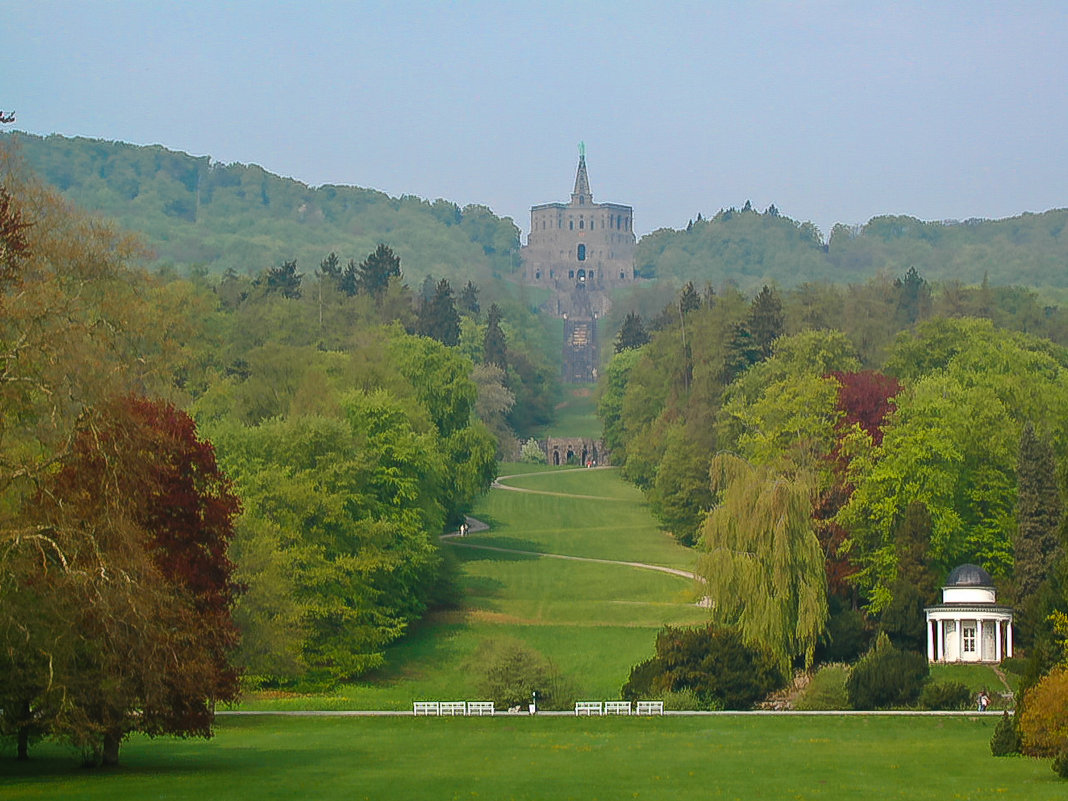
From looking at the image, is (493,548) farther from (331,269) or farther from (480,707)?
(331,269)

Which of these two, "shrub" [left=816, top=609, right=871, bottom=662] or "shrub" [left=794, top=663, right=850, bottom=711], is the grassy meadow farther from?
"shrub" [left=794, top=663, right=850, bottom=711]

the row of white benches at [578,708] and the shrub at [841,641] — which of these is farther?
the shrub at [841,641]

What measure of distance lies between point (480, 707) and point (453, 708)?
756 mm

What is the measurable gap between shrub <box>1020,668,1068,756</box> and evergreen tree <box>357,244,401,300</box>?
94.7 meters

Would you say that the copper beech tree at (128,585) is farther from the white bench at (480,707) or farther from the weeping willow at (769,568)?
the weeping willow at (769,568)

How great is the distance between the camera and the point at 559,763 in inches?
1331

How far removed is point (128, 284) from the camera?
60375mm

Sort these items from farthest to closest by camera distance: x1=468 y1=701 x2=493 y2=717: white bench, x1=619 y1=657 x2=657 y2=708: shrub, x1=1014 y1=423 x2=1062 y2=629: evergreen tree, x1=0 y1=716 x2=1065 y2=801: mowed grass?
1. x1=1014 y1=423 x2=1062 y2=629: evergreen tree
2. x1=619 y1=657 x2=657 y2=708: shrub
3. x1=468 y1=701 x2=493 y2=717: white bench
4. x1=0 y1=716 x2=1065 y2=801: mowed grass

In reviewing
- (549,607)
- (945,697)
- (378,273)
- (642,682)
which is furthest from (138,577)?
(378,273)

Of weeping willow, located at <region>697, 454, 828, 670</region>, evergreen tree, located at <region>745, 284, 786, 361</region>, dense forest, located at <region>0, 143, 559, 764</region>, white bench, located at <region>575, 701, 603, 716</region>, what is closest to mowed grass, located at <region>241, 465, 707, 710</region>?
dense forest, located at <region>0, 143, 559, 764</region>

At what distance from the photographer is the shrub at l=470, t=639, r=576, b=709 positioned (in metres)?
49.6

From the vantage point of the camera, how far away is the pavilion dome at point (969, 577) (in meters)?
55.8

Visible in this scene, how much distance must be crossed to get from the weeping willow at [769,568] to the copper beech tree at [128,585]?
21218 mm

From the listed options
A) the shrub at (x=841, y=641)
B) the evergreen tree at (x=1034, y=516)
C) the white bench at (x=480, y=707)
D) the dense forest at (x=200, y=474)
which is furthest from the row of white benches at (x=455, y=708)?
the evergreen tree at (x=1034, y=516)
